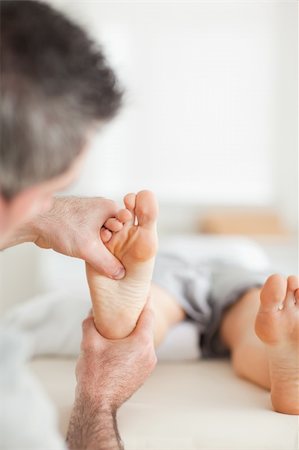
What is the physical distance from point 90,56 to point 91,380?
0.60 metres

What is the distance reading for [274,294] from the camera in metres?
1.24

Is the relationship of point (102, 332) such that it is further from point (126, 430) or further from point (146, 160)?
point (146, 160)

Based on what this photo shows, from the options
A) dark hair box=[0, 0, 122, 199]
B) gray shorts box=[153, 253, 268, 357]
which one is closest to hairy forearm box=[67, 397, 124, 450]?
dark hair box=[0, 0, 122, 199]

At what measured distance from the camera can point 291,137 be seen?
13.8 feet

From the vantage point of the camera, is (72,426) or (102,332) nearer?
(72,426)

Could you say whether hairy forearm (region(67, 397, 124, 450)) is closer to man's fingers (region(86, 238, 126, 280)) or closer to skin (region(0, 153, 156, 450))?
skin (region(0, 153, 156, 450))

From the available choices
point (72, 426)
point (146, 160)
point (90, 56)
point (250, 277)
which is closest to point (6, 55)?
point (90, 56)

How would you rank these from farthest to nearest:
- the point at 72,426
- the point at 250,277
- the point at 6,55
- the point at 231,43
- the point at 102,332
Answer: the point at 231,43
the point at 250,277
the point at 102,332
the point at 72,426
the point at 6,55

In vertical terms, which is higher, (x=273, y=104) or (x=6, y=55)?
(x=6, y=55)

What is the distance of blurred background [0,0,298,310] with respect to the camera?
164 inches

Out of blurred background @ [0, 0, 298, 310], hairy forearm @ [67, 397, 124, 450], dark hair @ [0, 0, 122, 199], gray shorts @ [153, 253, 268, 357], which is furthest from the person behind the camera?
blurred background @ [0, 0, 298, 310]

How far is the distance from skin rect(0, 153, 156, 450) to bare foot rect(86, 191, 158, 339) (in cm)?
2

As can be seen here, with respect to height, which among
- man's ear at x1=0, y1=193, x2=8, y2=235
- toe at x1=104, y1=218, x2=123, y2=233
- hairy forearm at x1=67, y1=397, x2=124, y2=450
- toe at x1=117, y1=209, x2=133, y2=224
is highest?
man's ear at x1=0, y1=193, x2=8, y2=235

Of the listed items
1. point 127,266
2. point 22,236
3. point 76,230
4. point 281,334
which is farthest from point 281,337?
point 22,236
